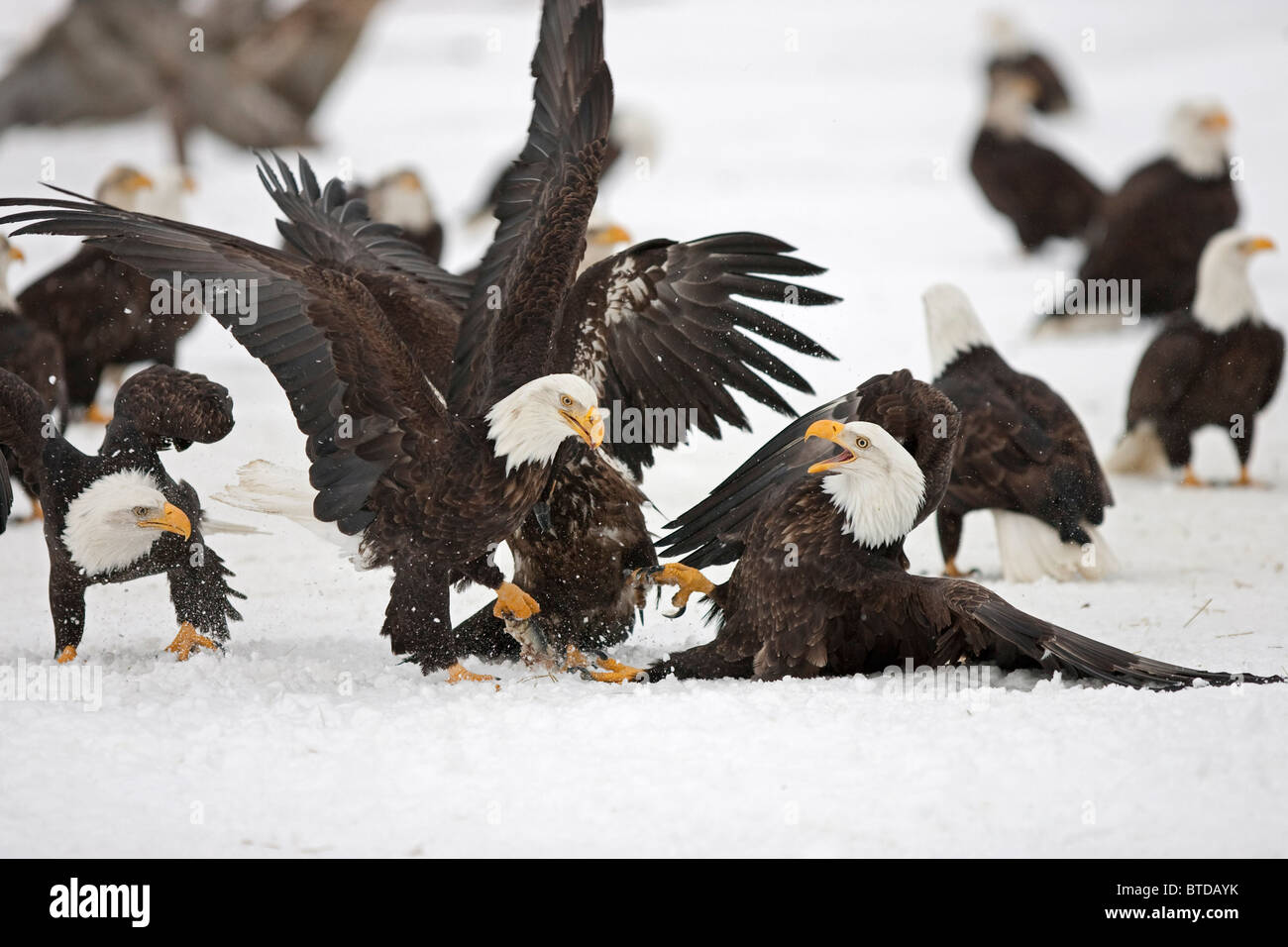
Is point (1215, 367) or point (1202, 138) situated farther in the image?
point (1202, 138)

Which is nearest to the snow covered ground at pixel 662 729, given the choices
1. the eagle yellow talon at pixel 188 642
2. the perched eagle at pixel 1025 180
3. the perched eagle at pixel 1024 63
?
the eagle yellow talon at pixel 188 642

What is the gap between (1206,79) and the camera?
696 inches

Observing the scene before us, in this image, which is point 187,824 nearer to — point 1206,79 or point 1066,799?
point 1066,799

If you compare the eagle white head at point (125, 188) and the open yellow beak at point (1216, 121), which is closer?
the eagle white head at point (125, 188)

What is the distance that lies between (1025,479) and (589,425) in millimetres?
2544

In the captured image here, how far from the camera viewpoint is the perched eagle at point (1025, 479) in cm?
591

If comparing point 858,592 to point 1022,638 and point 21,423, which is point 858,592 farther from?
point 21,423

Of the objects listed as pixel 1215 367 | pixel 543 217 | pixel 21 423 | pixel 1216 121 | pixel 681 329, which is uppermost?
pixel 1216 121

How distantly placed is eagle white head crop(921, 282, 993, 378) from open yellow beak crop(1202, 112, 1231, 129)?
18.3 feet

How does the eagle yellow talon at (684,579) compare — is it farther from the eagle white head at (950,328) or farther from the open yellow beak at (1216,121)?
the open yellow beak at (1216,121)

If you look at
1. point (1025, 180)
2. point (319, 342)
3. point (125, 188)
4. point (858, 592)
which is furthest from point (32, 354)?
point (1025, 180)

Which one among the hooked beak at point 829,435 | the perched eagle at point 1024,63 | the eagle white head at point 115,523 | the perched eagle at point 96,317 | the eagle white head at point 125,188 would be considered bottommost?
the eagle white head at point 115,523

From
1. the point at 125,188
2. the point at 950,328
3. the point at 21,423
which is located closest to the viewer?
the point at 21,423

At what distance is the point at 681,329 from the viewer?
511 cm
